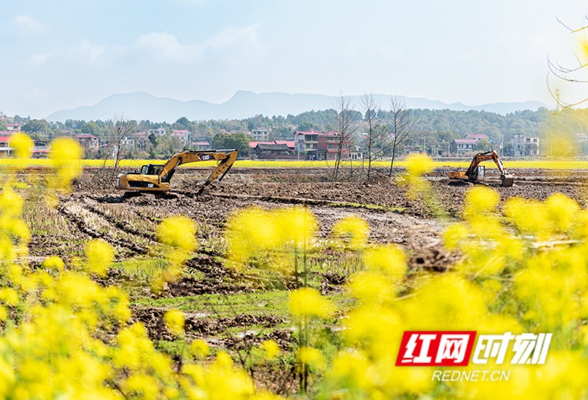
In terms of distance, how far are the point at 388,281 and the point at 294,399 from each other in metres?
0.79

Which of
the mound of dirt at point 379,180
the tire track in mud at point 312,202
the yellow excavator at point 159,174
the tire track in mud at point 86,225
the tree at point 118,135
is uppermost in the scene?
the tree at point 118,135

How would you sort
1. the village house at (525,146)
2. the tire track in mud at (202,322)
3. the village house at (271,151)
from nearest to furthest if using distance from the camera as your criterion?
the tire track in mud at (202,322) → the village house at (271,151) → the village house at (525,146)

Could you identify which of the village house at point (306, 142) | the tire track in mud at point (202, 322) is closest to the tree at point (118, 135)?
the tire track in mud at point (202, 322)

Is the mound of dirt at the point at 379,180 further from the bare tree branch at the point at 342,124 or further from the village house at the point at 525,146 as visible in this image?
the village house at the point at 525,146

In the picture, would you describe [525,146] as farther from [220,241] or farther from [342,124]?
[220,241]

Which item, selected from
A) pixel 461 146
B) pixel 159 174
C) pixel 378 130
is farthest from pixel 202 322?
pixel 461 146

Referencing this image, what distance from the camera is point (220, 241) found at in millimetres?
15750

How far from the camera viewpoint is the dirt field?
7750 mm

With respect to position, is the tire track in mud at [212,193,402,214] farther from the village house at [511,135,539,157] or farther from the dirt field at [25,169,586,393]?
the village house at [511,135,539,157]

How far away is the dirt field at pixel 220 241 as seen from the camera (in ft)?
25.4

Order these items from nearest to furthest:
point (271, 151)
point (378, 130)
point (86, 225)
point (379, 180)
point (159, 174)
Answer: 1. point (86, 225)
2. point (159, 174)
3. point (379, 180)
4. point (378, 130)
5. point (271, 151)

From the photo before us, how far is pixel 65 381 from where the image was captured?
2.59m

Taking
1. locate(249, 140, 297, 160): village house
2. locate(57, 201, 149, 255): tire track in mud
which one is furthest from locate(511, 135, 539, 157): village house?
locate(57, 201, 149, 255): tire track in mud

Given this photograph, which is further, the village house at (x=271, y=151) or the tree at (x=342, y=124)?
the village house at (x=271, y=151)
